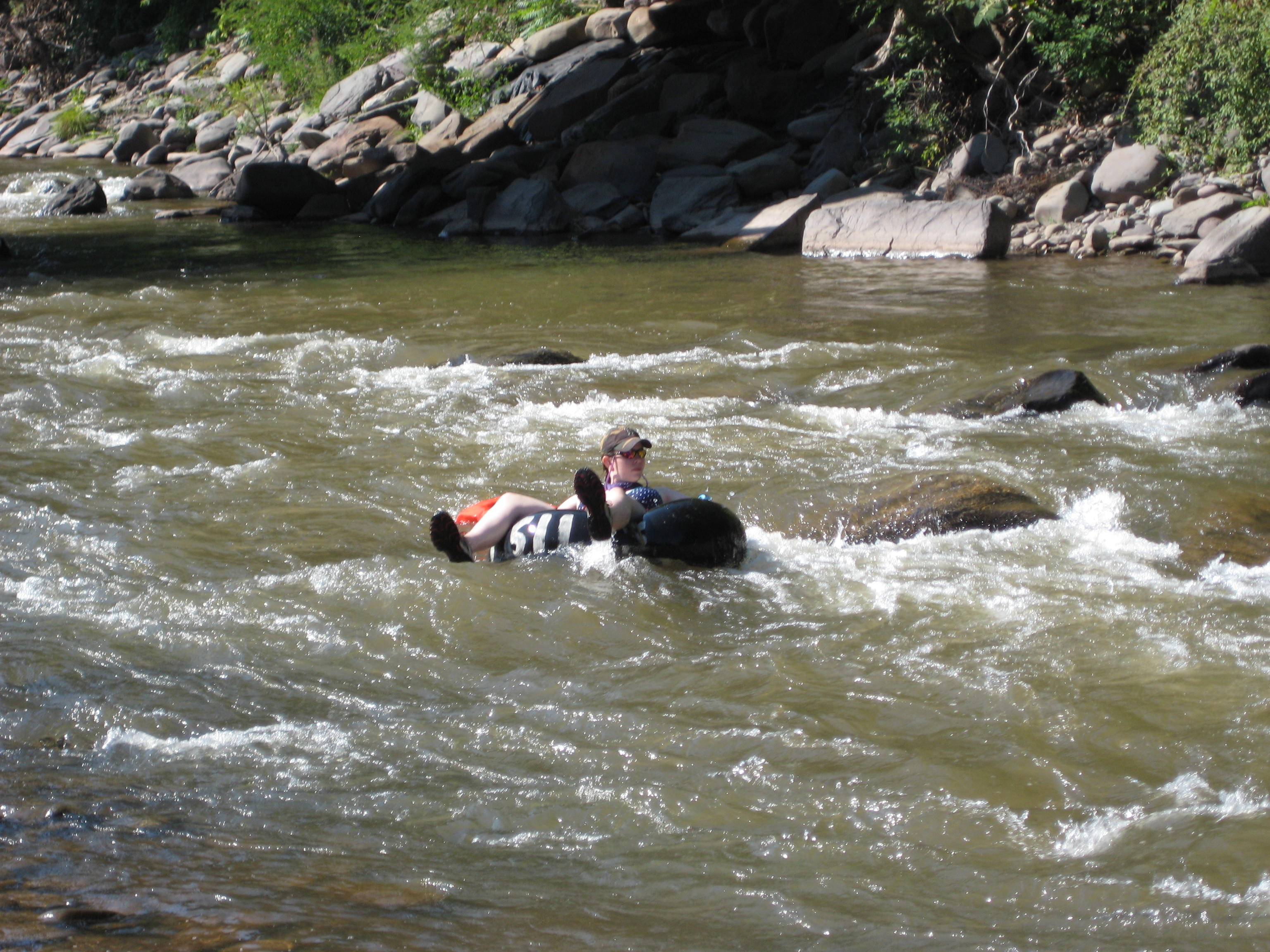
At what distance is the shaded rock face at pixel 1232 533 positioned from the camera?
583cm

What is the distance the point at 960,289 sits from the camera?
13.4m

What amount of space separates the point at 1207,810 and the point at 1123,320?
8666 mm

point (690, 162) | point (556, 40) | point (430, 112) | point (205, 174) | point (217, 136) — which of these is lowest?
point (690, 162)

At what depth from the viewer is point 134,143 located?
111ft

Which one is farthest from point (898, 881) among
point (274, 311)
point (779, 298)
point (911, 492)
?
point (274, 311)

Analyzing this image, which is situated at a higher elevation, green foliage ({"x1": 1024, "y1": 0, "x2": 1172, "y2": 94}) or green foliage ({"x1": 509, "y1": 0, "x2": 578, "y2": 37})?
green foliage ({"x1": 509, "y1": 0, "x2": 578, "y2": 37})

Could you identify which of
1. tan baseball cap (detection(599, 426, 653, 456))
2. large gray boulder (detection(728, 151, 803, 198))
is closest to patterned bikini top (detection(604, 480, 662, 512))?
tan baseball cap (detection(599, 426, 653, 456))

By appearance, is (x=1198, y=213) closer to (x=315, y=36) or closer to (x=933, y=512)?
(x=933, y=512)

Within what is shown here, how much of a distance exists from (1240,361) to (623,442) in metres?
5.53

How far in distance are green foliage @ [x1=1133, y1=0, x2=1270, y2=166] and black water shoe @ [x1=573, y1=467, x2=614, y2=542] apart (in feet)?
43.1

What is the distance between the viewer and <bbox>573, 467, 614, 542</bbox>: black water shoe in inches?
212

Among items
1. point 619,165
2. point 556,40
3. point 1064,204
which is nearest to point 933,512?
point 1064,204

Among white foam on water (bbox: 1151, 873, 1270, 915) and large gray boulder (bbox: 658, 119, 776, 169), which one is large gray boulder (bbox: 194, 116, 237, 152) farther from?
white foam on water (bbox: 1151, 873, 1270, 915)

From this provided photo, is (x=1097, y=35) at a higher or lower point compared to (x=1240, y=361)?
higher
